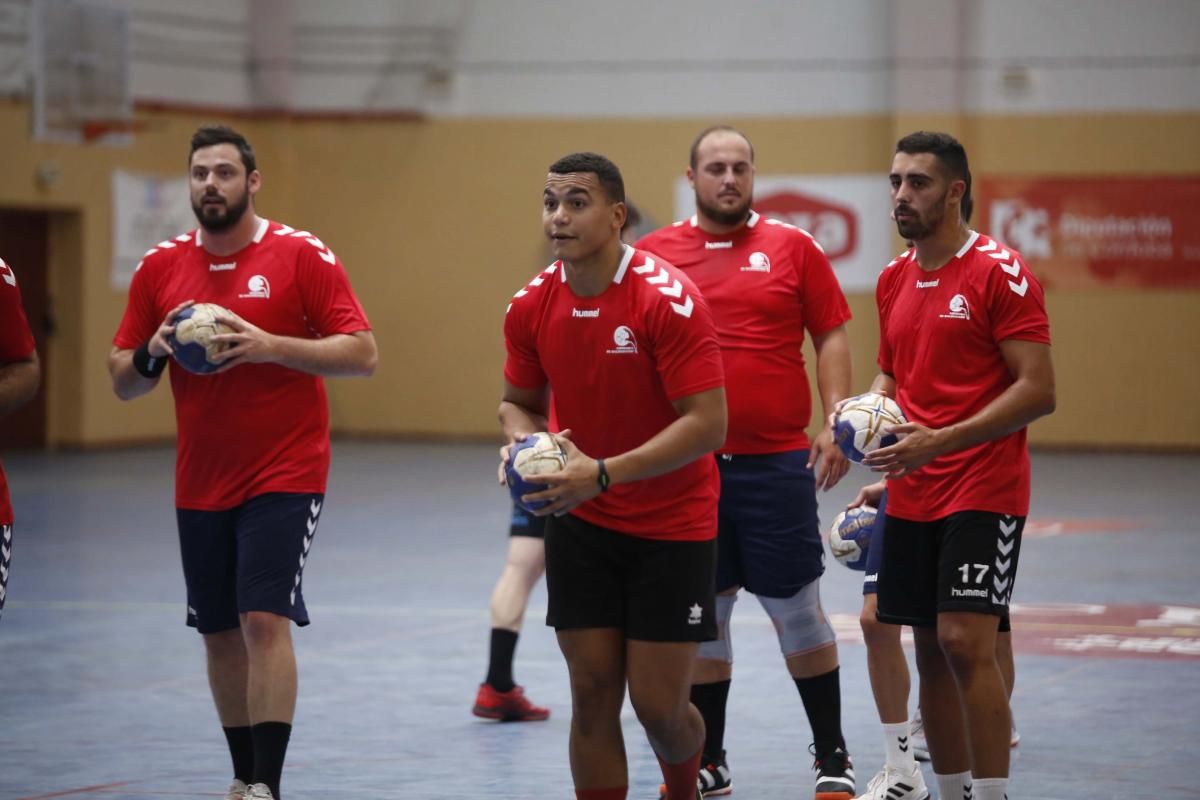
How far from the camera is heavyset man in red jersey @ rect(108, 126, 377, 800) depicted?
614 cm

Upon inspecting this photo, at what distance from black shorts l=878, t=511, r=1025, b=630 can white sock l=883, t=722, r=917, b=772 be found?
30.4 inches

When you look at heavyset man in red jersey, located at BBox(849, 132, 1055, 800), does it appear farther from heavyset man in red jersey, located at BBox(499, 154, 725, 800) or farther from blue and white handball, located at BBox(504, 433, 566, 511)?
blue and white handball, located at BBox(504, 433, 566, 511)

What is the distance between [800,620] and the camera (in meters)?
6.82

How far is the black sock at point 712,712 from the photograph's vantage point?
6.84 metres

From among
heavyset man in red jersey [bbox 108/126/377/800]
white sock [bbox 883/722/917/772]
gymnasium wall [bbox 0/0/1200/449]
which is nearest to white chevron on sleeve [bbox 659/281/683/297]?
heavyset man in red jersey [bbox 108/126/377/800]

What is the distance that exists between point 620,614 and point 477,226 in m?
20.2

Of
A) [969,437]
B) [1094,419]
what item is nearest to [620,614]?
[969,437]

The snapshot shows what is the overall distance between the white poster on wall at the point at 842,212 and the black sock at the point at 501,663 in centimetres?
1598

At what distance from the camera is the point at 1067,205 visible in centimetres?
2322

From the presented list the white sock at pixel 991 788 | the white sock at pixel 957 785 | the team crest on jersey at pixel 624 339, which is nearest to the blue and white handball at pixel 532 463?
the team crest on jersey at pixel 624 339

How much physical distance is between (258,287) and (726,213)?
1795 mm

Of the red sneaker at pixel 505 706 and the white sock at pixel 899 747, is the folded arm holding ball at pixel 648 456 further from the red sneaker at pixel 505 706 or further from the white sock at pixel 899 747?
the red sneaker at pixel 505 706

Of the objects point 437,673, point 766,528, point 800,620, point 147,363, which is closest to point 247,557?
point 147,363

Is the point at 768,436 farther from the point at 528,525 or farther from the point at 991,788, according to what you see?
the point at 528,525
